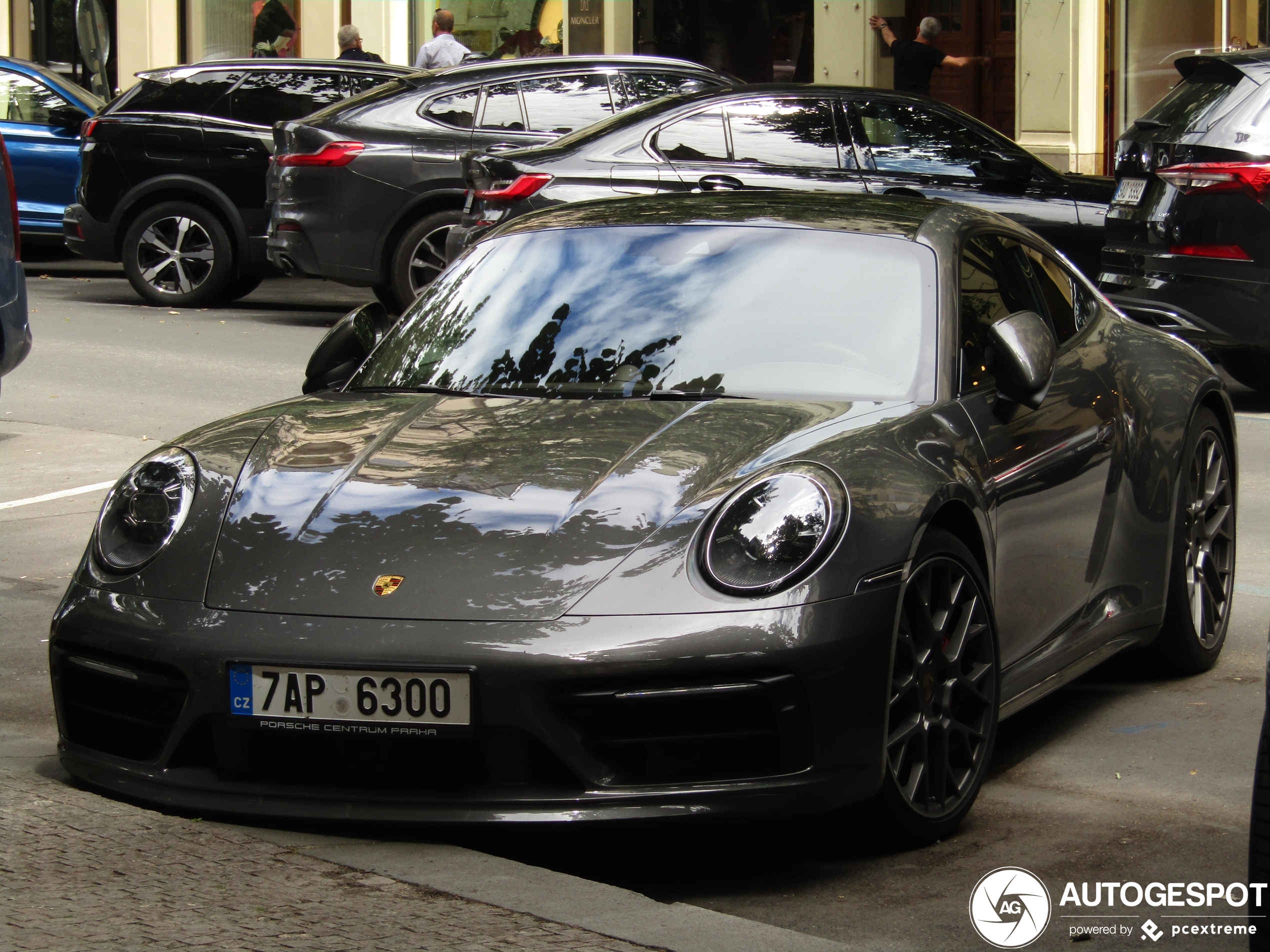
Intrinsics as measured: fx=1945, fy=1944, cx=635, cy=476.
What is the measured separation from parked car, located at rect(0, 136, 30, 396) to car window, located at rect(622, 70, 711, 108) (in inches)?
241

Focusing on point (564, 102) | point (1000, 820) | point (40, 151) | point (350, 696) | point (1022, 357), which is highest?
point (564, 102)

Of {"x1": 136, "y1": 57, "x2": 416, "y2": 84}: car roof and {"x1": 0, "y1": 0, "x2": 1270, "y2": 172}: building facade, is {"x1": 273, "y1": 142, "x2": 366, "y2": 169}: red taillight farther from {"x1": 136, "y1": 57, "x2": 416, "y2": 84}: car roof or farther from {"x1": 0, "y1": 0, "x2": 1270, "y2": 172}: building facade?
{"x1": 0, "y1": 0, "x2": 1270, "y2": 172}: building facade

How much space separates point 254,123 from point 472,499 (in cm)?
1202

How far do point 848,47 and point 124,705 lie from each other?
18.6m

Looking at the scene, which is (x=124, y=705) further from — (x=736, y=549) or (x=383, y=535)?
(x=736, y=549)

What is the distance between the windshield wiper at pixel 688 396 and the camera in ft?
15.3

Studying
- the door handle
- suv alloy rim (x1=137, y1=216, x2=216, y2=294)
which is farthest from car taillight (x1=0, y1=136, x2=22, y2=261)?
suv alloy rim (x1=137, y1=216, x2=216, y2=294)

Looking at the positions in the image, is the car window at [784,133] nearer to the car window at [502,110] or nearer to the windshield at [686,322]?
the car window at [502,110]

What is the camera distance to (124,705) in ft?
13.7

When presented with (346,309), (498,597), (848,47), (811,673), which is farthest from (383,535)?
(848,47)

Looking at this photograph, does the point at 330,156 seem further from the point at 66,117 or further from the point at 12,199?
the point at 66,117

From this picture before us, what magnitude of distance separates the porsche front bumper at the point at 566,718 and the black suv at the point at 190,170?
1175 centimetres

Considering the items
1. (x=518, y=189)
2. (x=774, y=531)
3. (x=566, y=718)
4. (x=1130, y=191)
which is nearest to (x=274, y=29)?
(x=518, y=189)

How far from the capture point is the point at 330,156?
13633 millimetres
